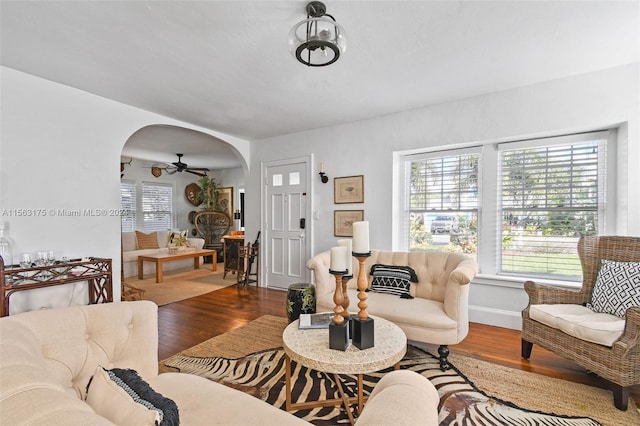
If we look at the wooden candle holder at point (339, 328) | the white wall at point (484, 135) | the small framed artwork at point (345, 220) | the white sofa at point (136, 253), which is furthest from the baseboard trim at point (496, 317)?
the white sofa at point (136, 253)

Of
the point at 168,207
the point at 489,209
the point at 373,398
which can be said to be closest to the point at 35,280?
the point at 373,398

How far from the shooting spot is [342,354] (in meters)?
1.60

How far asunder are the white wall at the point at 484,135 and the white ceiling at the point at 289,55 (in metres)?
0.18

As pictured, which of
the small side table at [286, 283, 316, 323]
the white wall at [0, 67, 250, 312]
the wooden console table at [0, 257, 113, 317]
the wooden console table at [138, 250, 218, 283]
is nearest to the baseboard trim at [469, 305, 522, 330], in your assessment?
the small side table at [286, 283, 316, 323]

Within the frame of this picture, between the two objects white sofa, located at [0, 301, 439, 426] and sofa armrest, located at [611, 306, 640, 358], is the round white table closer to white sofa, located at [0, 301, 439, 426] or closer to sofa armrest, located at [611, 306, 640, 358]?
white sofa, located at [0, 301, 439, 426]

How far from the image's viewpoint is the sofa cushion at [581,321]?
1881 millimetres

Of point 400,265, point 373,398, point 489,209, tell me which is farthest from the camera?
point 489,209

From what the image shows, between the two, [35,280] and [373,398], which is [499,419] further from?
[35,280]

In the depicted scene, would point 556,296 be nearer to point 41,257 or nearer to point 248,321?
point 248,321

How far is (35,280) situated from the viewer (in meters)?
2.41

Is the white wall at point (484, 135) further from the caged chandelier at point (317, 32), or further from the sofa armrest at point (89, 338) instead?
the sofa armrest at point (89, 338)

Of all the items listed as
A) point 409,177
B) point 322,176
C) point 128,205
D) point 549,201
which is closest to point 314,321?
point 409,177

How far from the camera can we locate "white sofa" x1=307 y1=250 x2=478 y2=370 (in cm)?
230

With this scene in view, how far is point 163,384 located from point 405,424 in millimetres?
1098
